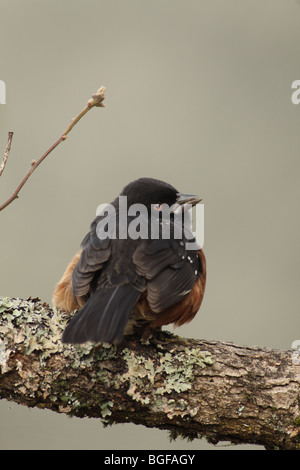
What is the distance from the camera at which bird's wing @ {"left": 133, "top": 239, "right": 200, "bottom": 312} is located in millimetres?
2945

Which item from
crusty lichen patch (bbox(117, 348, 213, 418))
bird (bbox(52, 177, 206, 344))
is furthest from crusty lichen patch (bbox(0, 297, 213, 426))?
bird (bbox(52, 177, 206, 344))

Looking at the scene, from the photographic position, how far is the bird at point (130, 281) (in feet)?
8.96

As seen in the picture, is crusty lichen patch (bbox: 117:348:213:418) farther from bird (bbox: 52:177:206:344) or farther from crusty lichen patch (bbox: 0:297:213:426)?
bird (bbox: 52:177:206:344)

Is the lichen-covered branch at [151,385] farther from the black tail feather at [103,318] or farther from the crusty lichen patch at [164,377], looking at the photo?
the black tail feather at [103,318]

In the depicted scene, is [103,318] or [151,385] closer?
[103,318]

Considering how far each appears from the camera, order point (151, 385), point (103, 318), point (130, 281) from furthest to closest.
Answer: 1. point (130, 281)
2. point (151, 385)
3. point (103, 318)

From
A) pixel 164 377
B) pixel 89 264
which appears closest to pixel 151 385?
pixel 164 377

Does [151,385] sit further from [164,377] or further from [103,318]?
[103,318]

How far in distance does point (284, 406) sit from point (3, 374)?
1356mm

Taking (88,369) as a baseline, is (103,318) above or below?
above

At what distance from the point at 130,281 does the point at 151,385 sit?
1.74 ft

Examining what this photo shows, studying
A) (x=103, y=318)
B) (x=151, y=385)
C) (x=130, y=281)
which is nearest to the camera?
(x=103, y=318)

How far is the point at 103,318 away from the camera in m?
2.70

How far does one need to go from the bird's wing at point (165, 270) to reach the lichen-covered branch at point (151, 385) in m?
0.28
